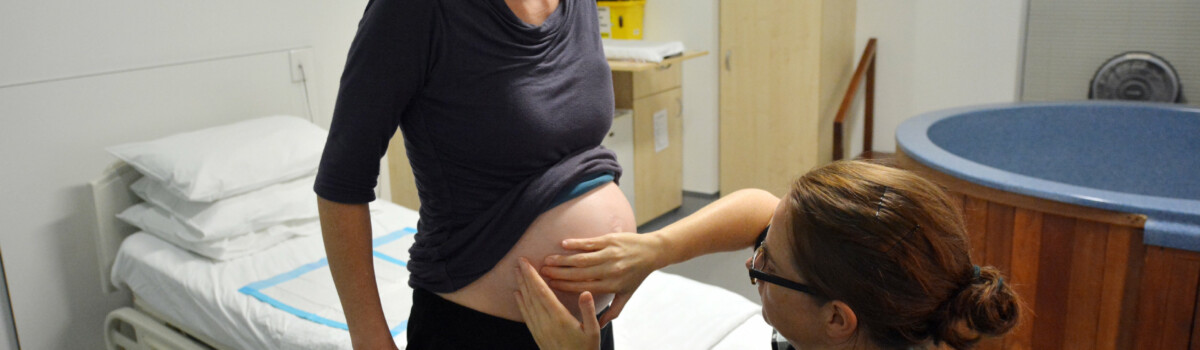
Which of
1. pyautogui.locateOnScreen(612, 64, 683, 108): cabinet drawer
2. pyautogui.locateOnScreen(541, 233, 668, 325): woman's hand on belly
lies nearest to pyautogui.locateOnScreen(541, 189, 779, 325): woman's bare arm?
pyautogui.locateOnScreen(541, 233, 668, 325): woman's hand on belly

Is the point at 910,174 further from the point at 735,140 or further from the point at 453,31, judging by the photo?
the point at 735,140

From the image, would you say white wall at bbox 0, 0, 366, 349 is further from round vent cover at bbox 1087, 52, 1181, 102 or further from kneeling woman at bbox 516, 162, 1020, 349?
round vent cover at bbox 1087, 52, 1181, 102

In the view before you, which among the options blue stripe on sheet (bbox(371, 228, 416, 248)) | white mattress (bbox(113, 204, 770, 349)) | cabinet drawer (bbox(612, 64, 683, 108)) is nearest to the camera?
white mattress (bbox(113, 204, 770, 349))

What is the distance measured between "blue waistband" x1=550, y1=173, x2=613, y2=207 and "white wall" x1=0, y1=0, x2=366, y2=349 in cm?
199

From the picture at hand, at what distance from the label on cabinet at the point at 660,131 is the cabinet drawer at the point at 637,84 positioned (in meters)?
0.12

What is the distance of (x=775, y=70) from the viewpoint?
4.18m

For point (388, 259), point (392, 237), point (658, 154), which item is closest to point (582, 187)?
point (388, 259)

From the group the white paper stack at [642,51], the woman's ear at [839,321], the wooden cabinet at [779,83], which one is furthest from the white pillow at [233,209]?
the wooden cabinet at [779,83]

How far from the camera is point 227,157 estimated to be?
7.73ft

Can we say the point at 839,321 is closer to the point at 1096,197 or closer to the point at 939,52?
the point at 1096,197

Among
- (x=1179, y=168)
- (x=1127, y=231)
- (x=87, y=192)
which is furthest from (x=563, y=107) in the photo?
(x=1179, y=168)

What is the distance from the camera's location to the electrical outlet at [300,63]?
9.38ft

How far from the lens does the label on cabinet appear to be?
13.4 feet

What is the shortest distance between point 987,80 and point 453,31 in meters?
3.98
